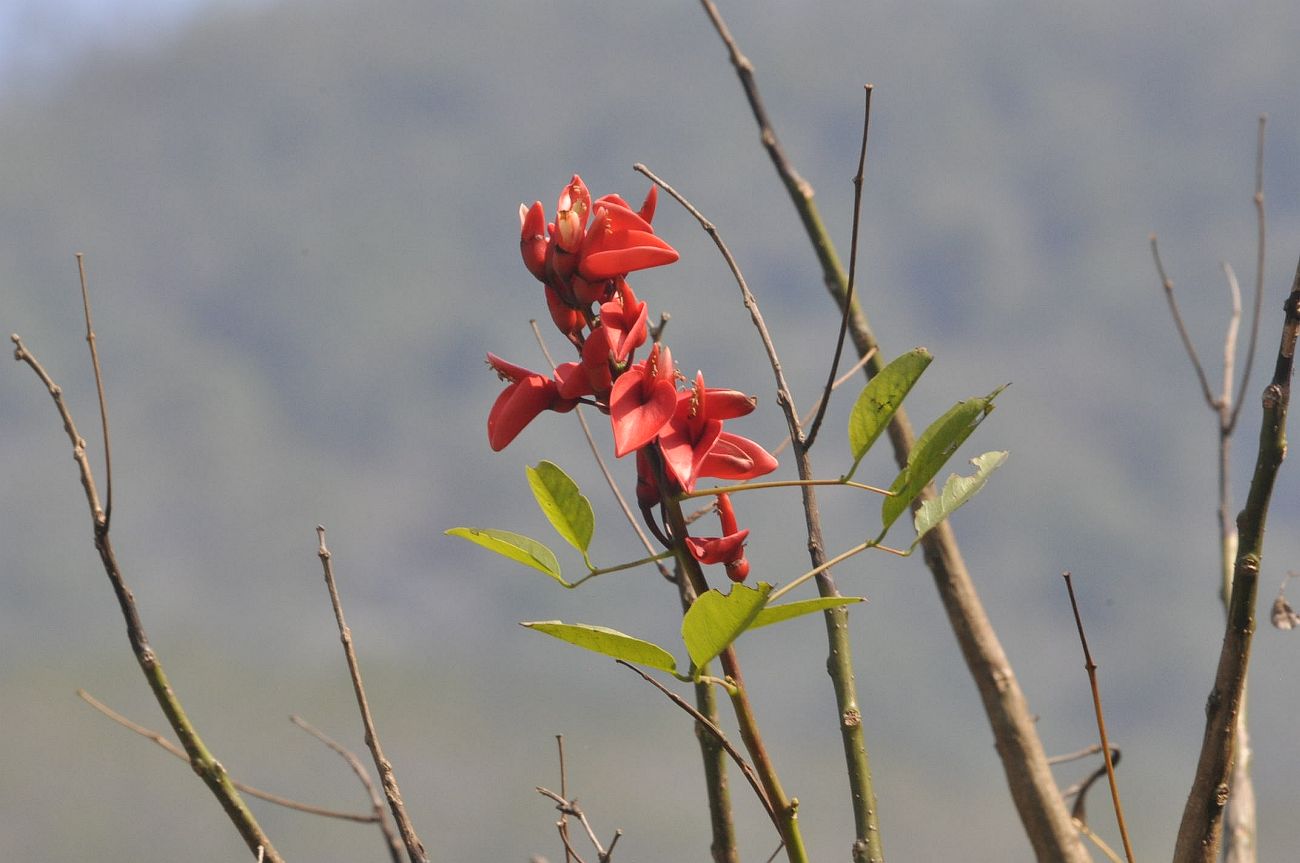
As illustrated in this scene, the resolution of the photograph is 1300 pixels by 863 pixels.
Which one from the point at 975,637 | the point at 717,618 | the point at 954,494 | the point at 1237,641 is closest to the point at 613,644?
the point at 717,618

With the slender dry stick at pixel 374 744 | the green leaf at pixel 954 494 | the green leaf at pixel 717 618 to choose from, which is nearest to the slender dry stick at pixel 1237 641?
the green leaf at pixel 954 494

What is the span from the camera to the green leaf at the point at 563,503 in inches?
18.7

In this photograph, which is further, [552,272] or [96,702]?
[96,702]

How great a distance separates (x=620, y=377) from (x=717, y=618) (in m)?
0.10

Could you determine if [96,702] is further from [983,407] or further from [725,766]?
[983,407]

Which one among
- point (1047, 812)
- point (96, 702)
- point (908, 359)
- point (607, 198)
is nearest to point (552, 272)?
point (607, 198)

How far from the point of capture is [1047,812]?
80cm

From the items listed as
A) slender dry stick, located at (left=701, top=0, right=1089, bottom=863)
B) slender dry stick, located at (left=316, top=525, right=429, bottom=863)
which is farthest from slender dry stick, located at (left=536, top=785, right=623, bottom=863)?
slender dry stick, located at (left=701, top=0, right=1089, bottom=863)

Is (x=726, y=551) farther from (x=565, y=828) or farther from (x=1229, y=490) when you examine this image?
(x=1229, y=490)

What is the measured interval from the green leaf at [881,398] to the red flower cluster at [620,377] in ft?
0.13

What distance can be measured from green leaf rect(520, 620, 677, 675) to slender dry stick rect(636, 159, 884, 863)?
0.30 feet

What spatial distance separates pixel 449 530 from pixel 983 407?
21 cm

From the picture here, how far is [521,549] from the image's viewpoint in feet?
1.55

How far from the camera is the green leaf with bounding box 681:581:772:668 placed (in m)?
0.37
